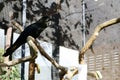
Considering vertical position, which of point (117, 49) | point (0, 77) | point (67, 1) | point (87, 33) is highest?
point (67, 1)

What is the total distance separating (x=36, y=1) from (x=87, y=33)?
2.92 ft

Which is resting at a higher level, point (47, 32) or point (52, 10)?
point (52, 10)

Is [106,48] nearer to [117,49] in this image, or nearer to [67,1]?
[117,49]

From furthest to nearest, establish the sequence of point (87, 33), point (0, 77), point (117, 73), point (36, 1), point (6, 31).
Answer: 1. point (87, 33)
2. point (117, 73)
3. point (36, 1)
4. point (6, 31)
5. point (0, 77)

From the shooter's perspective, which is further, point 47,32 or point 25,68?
point 47,32

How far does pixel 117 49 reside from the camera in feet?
13.0

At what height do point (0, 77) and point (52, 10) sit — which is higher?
point (52, 10)

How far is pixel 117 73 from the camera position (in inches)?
154

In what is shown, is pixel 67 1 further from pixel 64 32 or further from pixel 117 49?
pixel 117 49

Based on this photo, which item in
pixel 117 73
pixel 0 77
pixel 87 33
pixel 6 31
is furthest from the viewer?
pixel 87 33

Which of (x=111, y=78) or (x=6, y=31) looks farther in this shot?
(x=111, y=78)

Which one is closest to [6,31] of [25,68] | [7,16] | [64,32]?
[7,16]

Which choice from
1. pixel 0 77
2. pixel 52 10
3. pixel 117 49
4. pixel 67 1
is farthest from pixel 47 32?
pixel 0 77

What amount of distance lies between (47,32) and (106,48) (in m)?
0.79
